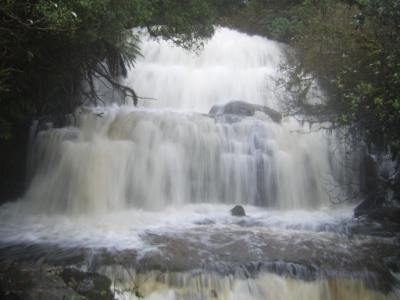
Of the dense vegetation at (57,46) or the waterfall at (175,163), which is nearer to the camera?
the dense vegetation at (57,46)

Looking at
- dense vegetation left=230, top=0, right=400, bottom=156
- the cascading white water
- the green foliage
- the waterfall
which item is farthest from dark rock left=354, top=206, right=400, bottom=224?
the cascading white water

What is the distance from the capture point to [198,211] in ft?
34.8

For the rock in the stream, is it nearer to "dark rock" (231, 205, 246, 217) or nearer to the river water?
the river water

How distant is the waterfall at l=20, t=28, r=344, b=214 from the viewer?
428 inches

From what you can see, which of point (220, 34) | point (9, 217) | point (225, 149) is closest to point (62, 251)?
point (9, 217)

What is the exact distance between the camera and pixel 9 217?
10.4 meters

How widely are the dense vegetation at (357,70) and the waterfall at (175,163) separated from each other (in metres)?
1.34

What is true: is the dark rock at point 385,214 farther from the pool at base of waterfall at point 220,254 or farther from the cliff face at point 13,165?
the cliff face at point 13,165

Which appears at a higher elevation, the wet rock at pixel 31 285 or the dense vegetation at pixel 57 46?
the dense vegetation at pixel 57 46

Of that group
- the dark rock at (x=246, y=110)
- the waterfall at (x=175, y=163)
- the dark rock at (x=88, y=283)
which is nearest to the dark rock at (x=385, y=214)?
the waterfall at (x=175, y=163)

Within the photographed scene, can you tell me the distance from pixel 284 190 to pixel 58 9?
742 cm

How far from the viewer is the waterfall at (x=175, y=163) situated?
10867 mm

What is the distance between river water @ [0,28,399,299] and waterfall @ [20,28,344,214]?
3cm

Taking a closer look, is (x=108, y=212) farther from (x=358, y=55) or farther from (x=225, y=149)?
(x=358, y=55)
